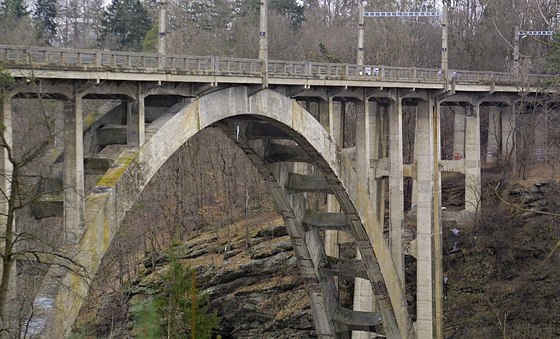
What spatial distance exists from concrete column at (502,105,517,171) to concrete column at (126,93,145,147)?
23399 mm

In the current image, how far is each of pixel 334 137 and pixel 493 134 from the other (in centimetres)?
1550

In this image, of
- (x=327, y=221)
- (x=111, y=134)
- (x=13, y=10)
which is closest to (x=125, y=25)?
(x=13, y=10)

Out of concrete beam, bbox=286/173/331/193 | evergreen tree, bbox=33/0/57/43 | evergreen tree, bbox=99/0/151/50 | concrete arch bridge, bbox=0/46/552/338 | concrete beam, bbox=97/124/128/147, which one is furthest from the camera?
evergreen tree, bbox=33/0/57/43

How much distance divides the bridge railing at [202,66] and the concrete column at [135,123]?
808 mm

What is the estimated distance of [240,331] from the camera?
130 feet

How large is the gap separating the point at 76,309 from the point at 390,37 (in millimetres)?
37790

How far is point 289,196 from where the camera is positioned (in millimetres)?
29844

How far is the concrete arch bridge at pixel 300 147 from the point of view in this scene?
17.1 m

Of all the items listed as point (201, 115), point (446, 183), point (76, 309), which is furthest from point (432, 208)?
point (76, 309)

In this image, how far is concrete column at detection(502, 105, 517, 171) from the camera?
129ft

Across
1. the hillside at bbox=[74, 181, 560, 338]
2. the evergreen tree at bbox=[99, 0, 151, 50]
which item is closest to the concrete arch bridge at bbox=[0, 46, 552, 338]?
the hillside at bbox=[74, 181, 560, 338]

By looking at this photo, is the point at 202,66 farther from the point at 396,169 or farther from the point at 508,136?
the point at 508,136

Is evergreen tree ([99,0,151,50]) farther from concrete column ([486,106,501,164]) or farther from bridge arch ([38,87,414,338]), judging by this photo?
bridge arch ([38,87,414,338])

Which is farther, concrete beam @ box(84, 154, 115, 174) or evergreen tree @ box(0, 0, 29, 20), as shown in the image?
evergreen tree @ box(0, 0, 29, 20)
